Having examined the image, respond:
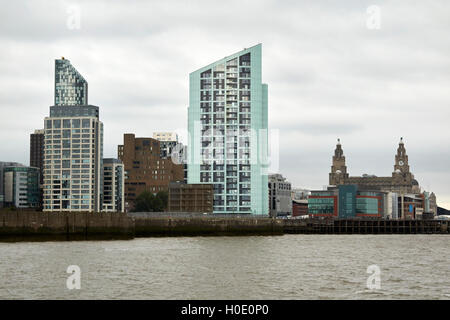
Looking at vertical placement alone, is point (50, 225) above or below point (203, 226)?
above

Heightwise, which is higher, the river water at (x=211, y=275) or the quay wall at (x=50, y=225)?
the quay wall at (x=50, y=225)

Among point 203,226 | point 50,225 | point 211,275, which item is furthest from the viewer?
point 203,226

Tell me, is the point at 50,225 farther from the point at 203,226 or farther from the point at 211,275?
the point at 211,275

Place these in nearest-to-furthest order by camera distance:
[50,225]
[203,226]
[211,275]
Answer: [211,275] → [50,225] → [203,226]

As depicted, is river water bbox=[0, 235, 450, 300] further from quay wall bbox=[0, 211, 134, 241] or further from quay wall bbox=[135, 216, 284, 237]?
quay wall bbox=[135, 216, 284, 237]

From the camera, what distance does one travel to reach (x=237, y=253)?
9356 cm

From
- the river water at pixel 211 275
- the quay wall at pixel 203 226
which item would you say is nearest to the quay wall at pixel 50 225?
the river water at pixel 211 275

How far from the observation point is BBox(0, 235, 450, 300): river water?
51906mm

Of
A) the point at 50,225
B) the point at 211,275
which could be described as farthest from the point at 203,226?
the point at 211,275

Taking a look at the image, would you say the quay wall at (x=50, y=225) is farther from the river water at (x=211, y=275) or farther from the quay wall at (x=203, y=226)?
the quay wall at (x=203, y=226)

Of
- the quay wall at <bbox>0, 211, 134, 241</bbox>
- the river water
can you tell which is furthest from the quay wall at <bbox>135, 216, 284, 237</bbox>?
the river water

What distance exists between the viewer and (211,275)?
208 ft

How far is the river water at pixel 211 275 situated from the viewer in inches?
2044
